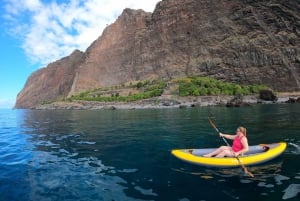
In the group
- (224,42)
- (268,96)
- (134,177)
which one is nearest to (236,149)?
(134,177)

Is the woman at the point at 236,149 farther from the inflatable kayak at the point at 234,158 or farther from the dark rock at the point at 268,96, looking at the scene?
the dark rock at the point at 268,96

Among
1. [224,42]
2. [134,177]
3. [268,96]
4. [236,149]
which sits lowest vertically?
[134,177]

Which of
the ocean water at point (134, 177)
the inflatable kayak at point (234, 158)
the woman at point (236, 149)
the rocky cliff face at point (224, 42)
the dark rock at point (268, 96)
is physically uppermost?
the rocky cliff face at point (224, 42)

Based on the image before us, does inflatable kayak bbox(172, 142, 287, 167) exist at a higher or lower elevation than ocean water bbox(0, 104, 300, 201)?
higher

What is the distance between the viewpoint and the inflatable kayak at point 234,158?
15.6 meters

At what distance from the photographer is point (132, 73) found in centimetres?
19625

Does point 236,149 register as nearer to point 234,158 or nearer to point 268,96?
point 234,158

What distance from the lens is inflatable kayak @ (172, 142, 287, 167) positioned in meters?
15.6

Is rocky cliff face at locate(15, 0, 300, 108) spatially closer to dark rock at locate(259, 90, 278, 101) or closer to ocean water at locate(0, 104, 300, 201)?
dark rock at locate(259, 90, 278, 101)

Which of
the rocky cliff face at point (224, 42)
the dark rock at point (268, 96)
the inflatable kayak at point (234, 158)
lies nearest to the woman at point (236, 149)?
the inflatable kayak at point (234, 158)

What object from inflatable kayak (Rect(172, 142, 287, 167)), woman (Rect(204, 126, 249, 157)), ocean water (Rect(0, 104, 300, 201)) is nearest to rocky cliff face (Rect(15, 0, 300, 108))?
ocean water (Rect(0, 104, 300, 201))

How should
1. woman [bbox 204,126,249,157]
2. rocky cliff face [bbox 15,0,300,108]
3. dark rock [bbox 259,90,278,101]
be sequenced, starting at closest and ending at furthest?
woman [bbox 204,126,249,157] → dark rock [bbox 259,90,278,101] → rocky cliff face [bbox 15,0,300,108]

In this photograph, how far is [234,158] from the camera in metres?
15.7

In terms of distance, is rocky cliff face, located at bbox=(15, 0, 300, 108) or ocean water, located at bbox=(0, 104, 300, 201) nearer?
ocean water, located at bbox=(0, 104, 300, 201)
